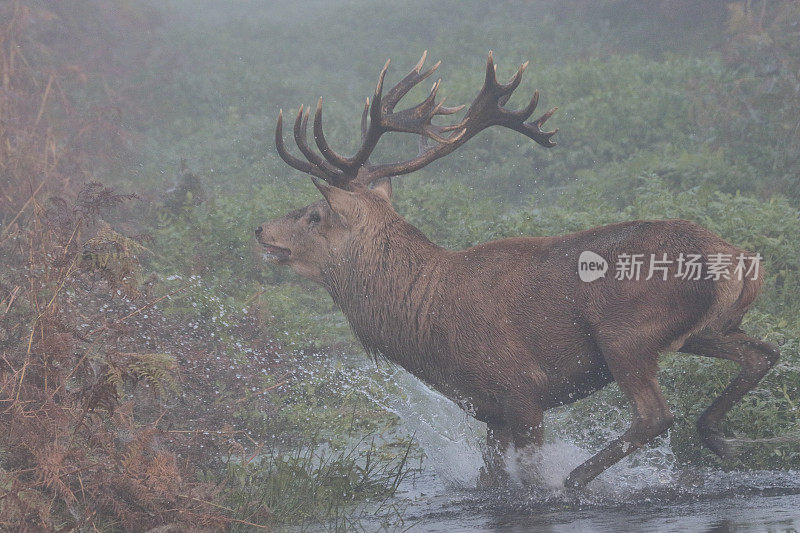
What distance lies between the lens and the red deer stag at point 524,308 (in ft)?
15.7

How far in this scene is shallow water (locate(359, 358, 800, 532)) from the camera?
4184 mm

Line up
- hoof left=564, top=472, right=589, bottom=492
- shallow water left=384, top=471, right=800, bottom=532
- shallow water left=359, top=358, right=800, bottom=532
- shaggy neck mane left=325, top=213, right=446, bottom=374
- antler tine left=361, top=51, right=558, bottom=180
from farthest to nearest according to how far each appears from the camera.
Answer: antler tine left=361, top=51, right=558, bottom=180, shaggy neck mane left=325, top=213, right=446, bottom=374, hoof left=564, top=472, right=589, bottom=492, shallow water left=359, top=358, right=800, bottom=532, shallow water left=384, top=471, right=800, bottom=532

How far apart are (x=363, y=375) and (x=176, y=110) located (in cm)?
1083

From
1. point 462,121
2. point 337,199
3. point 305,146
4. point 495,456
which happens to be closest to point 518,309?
point 495,456

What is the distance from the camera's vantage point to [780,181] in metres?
10.2

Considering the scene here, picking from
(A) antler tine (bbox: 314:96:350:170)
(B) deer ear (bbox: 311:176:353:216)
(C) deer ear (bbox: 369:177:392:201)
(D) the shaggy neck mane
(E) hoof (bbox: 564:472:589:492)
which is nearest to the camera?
(E) hoof (bbox: 564:472:589:492)

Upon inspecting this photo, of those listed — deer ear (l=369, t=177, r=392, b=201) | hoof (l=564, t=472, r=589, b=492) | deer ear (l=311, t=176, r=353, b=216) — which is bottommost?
hoof (l=564, t=472, r=589, b=492)

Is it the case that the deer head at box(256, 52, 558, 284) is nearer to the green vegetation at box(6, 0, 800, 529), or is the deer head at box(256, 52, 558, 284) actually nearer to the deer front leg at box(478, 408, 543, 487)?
the green vegetation at box(6, 0, 800, 529)

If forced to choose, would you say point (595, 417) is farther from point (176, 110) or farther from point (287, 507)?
point (176, 110)

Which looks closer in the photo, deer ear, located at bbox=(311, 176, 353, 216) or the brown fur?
the brown fur

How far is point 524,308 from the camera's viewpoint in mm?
5059

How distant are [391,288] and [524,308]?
2.74 ft

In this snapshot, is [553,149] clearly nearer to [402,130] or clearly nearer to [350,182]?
[402,130]

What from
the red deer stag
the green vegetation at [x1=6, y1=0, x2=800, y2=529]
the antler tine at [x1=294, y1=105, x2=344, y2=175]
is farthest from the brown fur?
the green vegetation at [x1=6, y1=0, x2=800, y2=529]
